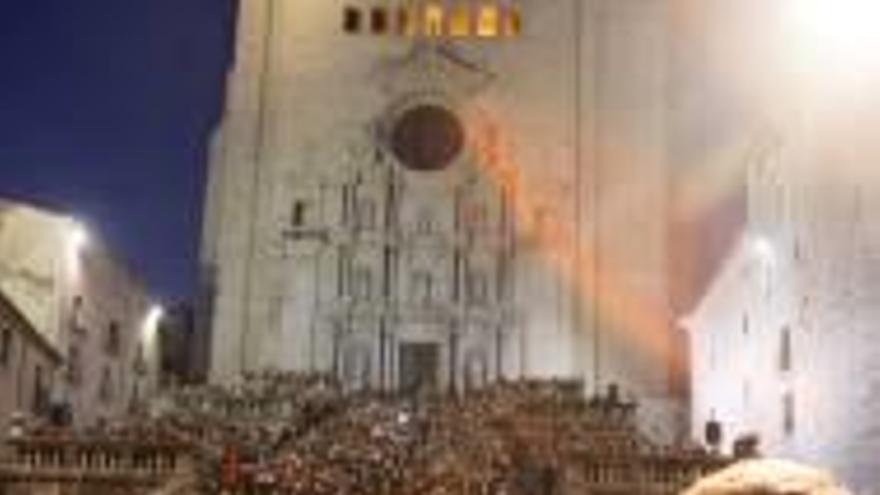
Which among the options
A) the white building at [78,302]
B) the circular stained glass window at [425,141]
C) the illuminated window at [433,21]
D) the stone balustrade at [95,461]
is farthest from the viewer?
the illuminated window at [433,21]

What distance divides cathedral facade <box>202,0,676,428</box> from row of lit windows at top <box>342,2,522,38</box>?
0.26 ft

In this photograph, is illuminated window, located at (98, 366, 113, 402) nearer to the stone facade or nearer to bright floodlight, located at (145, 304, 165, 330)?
bright floodlight, located at (145, 304, 165, 330)

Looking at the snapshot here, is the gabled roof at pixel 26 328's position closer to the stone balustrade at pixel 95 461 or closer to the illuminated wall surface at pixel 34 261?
the illuminated wall surface at pixel 34 261

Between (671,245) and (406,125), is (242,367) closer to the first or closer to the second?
(406,125)

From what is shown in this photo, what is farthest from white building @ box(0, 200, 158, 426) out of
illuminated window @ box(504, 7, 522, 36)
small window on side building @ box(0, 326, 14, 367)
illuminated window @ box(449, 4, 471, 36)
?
illuminated window @ box(504, 7, 522, 36)

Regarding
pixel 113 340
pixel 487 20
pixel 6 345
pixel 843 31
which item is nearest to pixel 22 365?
pixel 6 345

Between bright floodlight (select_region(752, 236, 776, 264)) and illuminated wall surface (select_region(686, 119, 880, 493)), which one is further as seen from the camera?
bright floodlight (select_region(752, 236, 776, 264))

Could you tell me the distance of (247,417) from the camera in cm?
4247

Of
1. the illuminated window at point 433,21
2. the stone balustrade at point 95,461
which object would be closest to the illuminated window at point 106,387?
the illuminated window at point 433,21

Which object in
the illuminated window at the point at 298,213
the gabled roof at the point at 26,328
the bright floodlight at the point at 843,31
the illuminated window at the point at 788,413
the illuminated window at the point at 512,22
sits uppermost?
the illuminated window at the point at 512,22

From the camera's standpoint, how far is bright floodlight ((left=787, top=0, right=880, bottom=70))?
3562 centimetres

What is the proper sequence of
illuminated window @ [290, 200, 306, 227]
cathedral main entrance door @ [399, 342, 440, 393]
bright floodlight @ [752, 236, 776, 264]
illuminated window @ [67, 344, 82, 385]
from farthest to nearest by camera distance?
1. illuminated window @ [290, 200, 306, 227]
2. cathedral main entrance door @ [399, 342, 440, 393]
3. illuminated window @ [67, 344, 82, 385]
4. bright floodlight @ [752, 236, 776, 264]

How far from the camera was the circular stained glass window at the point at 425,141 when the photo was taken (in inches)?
2469

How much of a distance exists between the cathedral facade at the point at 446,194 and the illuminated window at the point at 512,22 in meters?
0.09
